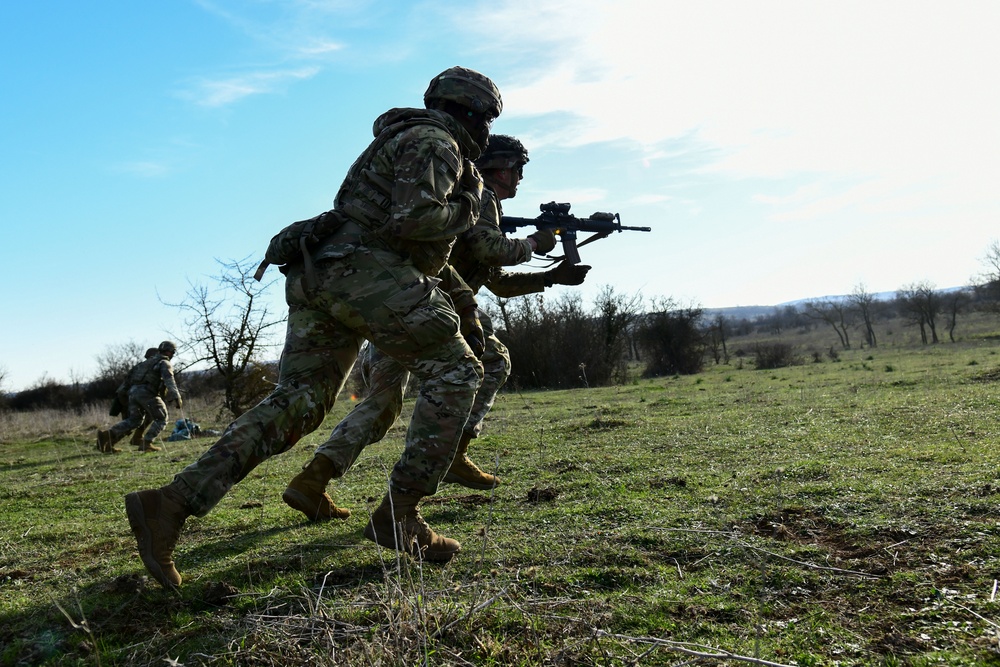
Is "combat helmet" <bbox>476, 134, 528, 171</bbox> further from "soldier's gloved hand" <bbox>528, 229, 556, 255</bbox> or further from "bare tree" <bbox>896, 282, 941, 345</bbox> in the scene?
"bare tree" <bbox>896, 282, 941, 345</bbox>

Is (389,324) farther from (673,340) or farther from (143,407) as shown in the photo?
→ (673,340)

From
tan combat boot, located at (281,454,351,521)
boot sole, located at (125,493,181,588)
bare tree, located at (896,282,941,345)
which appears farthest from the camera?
bare tree, located at (896,282,941,345)

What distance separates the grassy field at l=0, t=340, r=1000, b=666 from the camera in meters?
2.18

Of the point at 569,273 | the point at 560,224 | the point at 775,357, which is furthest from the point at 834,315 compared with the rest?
the point at 569,273

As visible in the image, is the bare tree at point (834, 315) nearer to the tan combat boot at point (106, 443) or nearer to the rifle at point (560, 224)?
the tan combat boot at point (106, 443)

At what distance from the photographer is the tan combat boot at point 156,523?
290cm

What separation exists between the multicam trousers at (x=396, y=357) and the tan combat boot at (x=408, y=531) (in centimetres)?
7

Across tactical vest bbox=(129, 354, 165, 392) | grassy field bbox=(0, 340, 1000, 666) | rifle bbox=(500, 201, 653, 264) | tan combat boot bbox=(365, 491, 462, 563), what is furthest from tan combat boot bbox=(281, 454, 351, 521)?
tactical vest bbox=(129, 354, 165, 392)

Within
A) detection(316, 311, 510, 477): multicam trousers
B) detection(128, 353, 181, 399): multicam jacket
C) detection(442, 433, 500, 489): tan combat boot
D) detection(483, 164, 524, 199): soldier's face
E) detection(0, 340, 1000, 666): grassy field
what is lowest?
detection(0, 340, 1000, 666): grassy field

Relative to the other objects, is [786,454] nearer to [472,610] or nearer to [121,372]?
[472,610]

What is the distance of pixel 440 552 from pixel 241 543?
134 centimetres

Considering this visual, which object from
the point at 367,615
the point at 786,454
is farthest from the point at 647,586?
the point at 786,454

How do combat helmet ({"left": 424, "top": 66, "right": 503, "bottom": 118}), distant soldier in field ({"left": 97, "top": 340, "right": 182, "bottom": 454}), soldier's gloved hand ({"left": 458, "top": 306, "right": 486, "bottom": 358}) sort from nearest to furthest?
1. combat helmet ({"left": 424, "top": 66, "right": 503, "bottom": 118})
2. soldier's gloved hand ({"left": 458, "top": 306, "right": 486, "bottom": 358})
3. distant soldier in field ({"left": 97, "top": 340, "right": 182, "bottom": 454})

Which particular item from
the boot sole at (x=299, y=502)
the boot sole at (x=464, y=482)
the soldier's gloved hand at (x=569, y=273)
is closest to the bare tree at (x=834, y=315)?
the soldier's gloved hand at (x=569, y=273)
